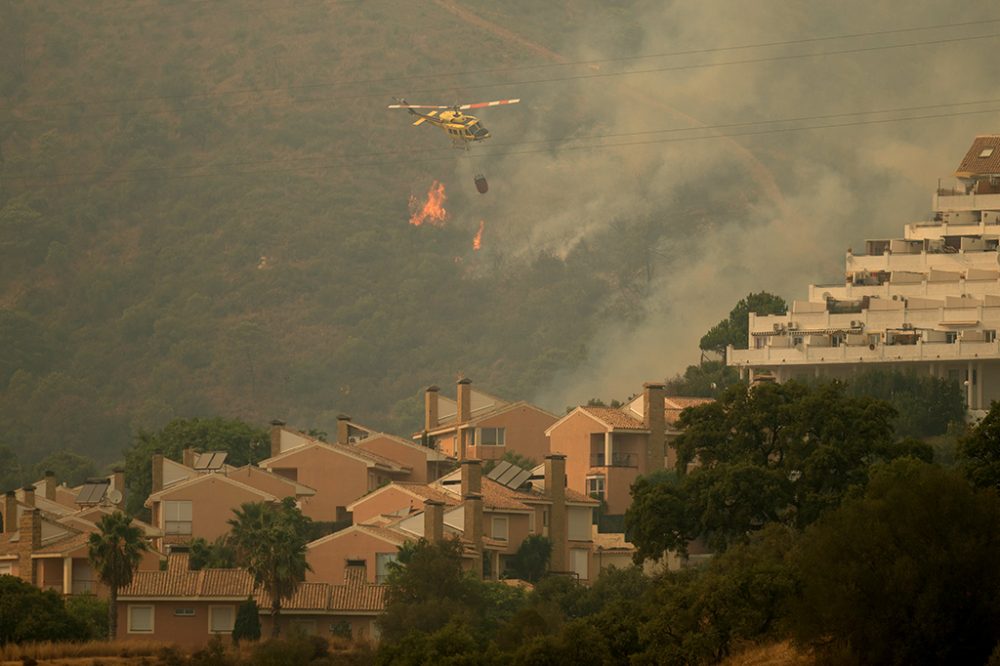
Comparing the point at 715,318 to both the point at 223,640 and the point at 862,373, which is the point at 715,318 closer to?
the point at 862,373

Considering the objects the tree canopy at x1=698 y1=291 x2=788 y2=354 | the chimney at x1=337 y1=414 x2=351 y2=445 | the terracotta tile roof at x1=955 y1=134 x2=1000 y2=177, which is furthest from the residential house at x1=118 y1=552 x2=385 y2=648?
the terracotta tile roof at x1=955 y1=134 x2=1000 y2=177

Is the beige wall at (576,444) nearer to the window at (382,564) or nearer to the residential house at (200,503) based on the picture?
the residential house at (200,503)

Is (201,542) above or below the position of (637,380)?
below

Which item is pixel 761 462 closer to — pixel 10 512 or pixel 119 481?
pixel 10 512

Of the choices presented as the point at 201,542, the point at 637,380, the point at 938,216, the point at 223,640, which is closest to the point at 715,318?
the point at 637,380

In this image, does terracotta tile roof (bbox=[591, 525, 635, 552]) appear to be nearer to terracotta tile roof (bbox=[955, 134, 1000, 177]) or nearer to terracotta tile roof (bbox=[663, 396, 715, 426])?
terracotta tile roof (bbox=[663, 396, 715, 426])

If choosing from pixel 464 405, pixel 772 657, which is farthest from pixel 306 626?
pixel 772 657
